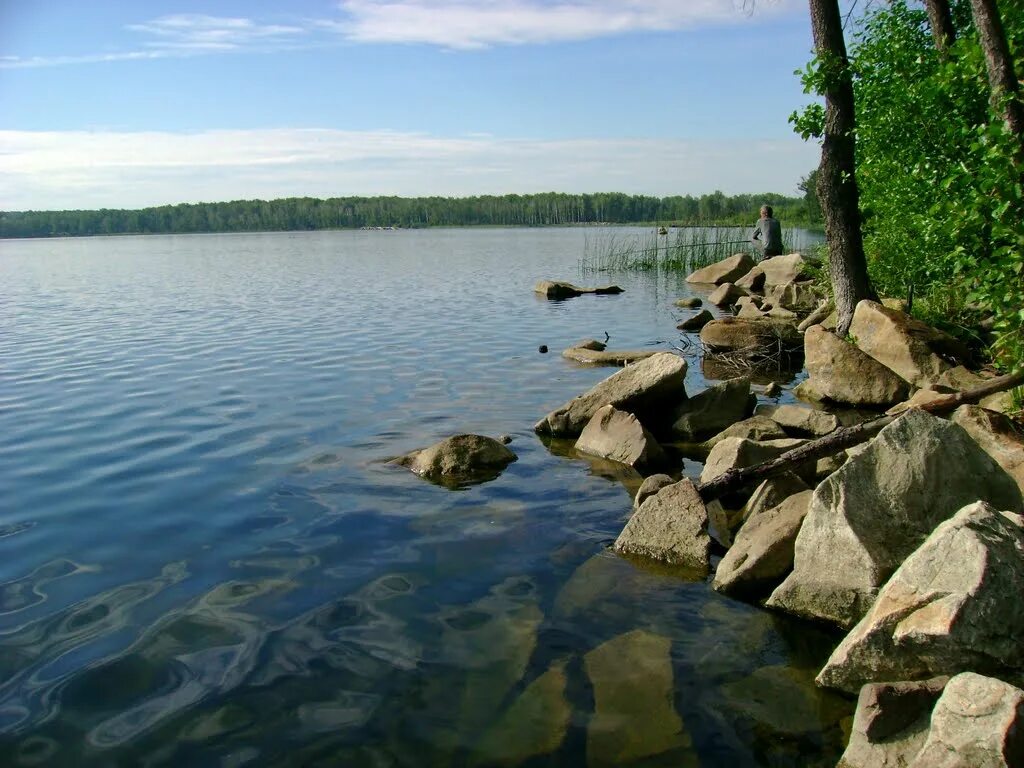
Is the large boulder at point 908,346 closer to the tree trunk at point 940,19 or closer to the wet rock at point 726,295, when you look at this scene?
the tree trunk at point 940,19

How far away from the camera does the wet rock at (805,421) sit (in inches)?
372

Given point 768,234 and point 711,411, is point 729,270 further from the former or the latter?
point 711,411

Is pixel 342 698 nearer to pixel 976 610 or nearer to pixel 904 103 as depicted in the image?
pixel 976 610

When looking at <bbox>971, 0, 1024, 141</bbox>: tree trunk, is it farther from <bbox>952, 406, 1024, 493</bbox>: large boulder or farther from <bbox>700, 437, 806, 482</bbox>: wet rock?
<bbox>700, 437, 806, 482</bbox>: wet rock

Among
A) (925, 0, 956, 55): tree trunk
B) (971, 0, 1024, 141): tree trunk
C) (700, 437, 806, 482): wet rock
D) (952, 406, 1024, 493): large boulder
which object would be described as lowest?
(700, 437, 806, 482): wet rock

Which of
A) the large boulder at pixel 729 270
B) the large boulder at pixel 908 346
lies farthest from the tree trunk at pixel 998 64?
the large boulder at pixel 729 270

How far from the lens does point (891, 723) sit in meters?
4.16

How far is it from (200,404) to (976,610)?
34.1 ft

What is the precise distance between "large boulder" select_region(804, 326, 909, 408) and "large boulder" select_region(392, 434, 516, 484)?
4.78 metres

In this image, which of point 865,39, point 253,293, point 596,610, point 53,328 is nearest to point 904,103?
point 865,39

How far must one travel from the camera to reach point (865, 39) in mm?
14039

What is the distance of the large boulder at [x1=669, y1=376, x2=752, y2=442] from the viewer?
1030 cm

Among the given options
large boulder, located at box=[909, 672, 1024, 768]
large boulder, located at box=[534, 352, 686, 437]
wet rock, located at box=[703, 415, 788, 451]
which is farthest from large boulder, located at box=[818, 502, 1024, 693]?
large boulder, located at box=[534, 352, 686, 437]

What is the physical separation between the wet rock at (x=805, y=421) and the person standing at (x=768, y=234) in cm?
1771
